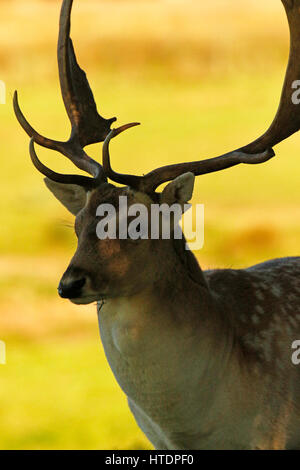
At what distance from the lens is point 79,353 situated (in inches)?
849

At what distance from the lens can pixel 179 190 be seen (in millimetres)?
6176

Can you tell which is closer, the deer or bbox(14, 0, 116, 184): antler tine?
the deer

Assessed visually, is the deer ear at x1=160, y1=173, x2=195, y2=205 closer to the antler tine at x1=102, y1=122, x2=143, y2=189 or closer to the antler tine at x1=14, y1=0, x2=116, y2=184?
the antler tine at x1=102, y1=122, x2=143, y2=189

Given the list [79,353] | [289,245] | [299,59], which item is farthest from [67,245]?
[299,59]

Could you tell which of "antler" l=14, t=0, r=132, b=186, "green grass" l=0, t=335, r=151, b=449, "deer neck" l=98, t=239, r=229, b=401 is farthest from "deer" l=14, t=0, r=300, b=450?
"green grass" l=0, t=335, r=151, b=449

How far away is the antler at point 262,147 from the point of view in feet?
20.4

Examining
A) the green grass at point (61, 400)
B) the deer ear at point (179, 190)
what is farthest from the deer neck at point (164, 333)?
the green grass at point (61, 400)

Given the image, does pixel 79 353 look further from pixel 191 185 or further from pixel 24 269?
pixel 191 185

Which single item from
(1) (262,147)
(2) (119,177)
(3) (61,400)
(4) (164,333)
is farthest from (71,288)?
(3) (61,400)

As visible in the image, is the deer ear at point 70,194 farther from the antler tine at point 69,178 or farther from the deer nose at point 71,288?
the deer nose at point 71,288

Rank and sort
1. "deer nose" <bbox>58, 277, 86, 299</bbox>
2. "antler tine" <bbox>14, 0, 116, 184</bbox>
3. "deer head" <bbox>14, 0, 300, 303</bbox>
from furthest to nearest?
"antler tine" <bbox>14, 0, 116, 184</bbox> < "deer head" <bbox>14, 0, 300, 303</bbox> < "deer nose" <bbox>58, 277, 86, 299</bbox>

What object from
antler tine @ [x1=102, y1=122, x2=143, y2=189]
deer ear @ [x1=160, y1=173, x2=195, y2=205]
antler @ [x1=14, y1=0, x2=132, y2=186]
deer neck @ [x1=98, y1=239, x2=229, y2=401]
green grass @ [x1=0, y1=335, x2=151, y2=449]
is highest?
antler @ [x1=14, y1=0, x2=132, y2=186]

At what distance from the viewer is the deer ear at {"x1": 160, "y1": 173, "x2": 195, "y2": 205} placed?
6133 mm

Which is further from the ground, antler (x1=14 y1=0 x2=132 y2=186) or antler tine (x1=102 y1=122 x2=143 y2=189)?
antler (x1=14 y1=0 x2=132 y2=186)
